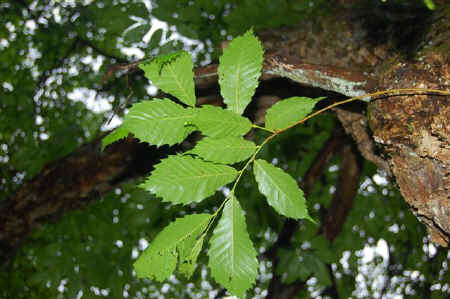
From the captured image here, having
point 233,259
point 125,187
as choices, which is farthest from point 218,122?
point 125,187

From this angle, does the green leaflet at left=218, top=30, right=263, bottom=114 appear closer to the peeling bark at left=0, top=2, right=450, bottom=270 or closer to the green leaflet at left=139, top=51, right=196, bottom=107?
the green leaflet at left=139, top=51, right=196, bottom=107

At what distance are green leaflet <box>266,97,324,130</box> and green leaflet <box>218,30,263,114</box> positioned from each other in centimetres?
9

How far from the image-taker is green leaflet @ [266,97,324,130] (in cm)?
92

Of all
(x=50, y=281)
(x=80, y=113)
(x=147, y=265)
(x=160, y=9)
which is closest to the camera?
(x=147, y=265)

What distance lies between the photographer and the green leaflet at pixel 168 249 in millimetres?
903

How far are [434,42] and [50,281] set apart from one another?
2818 mm

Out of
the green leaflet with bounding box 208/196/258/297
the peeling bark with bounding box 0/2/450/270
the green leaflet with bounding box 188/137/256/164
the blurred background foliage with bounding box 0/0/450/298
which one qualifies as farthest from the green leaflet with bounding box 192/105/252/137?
the blurred background foliage with bounding box 0/0/450/298

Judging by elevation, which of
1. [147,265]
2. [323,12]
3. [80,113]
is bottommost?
[80,113]

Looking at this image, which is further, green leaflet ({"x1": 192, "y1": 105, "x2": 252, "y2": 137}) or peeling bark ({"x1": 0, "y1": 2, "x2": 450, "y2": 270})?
peeling bark ({"x1": 0, "y1": 2, "x2": 450, "y2": 270})

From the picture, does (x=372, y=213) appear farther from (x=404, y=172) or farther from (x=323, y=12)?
(x=404, y=172)

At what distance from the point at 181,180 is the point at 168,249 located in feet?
0.64

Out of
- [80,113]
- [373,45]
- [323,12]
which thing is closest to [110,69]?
[373,45]

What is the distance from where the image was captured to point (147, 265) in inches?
35.8

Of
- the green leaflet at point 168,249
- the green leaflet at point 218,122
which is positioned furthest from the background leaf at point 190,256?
the green leaflet at point 218,122
